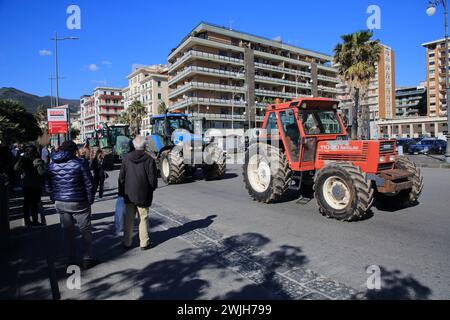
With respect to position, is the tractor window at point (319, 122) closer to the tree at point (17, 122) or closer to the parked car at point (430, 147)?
the parked car at point (430, 147)

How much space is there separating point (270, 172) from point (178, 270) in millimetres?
4332

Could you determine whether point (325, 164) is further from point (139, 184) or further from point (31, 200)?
point (31, 200)

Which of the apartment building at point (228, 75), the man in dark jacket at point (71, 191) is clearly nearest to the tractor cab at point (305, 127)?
the man in dark jacket at point (71, 191)

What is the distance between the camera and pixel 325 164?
717 cm

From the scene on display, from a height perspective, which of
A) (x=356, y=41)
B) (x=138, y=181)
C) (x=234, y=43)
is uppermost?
(x=234, y=43)

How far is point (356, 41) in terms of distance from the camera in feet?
83.8

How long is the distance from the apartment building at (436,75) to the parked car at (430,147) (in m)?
72.5

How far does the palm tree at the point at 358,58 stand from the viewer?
2544 centimetres

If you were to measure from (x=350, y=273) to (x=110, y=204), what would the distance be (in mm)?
7124

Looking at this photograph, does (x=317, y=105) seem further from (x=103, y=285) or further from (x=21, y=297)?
(x=21, y=297)

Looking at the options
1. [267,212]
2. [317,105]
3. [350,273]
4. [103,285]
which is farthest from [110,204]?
[350,273]

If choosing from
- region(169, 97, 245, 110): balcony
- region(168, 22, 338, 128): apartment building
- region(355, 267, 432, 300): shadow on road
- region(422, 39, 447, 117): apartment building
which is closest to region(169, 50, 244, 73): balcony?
region(168, 22, 338, 128): apartment building

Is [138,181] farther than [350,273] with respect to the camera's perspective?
Yes

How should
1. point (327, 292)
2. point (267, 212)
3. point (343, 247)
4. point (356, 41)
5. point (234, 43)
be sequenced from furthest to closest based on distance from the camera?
1. point (234, 43)
2. point (356, 41)
3. point (267, 212)
4. point (343, 247)
5. point (327, 292)
